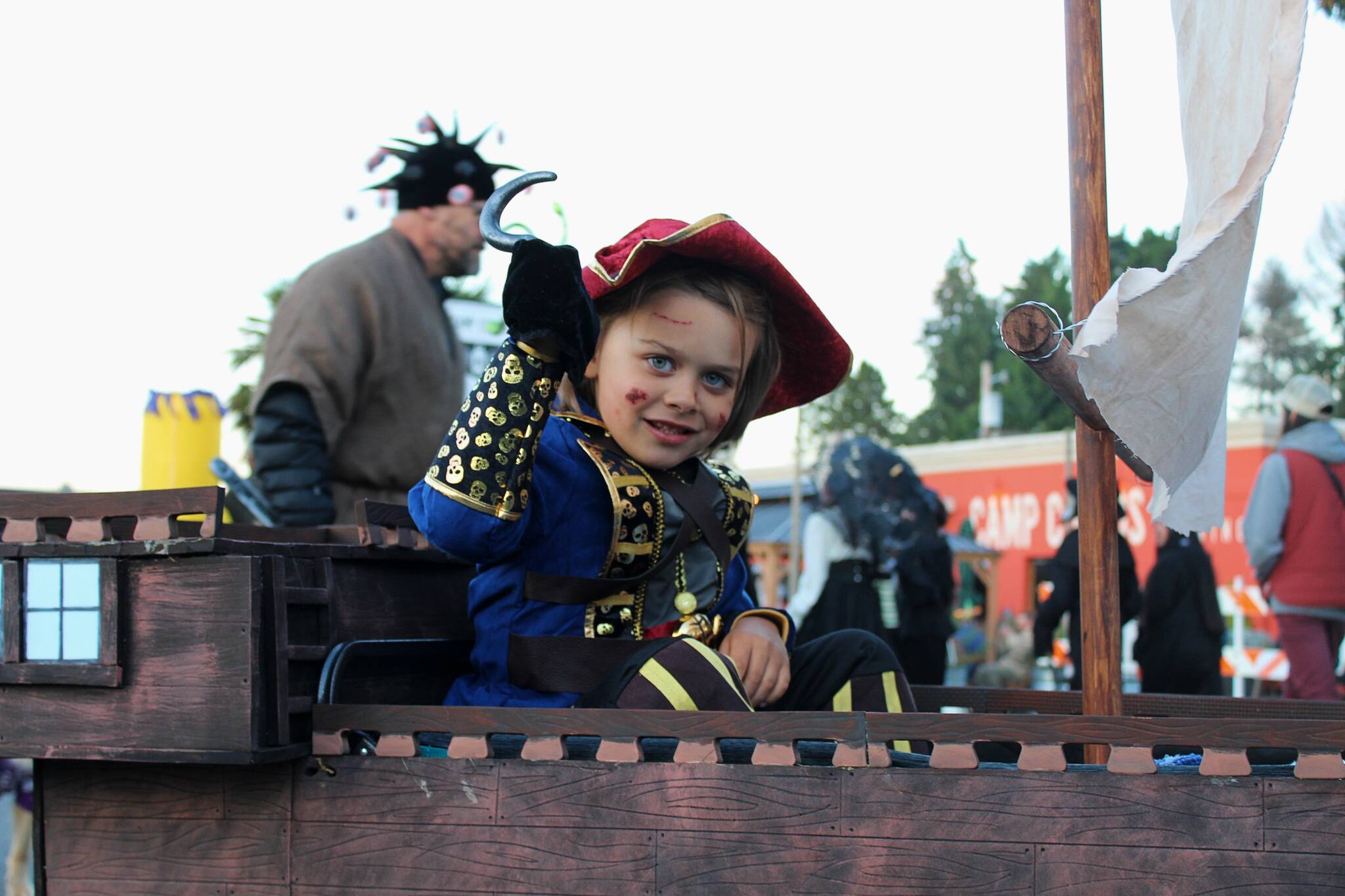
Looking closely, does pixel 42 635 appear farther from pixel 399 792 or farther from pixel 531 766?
pixel 531 766

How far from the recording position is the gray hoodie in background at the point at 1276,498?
4.84 meters

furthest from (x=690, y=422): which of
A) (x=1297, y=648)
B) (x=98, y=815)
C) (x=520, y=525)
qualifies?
(x=1297, y=648)

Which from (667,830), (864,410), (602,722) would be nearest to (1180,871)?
(667,830)

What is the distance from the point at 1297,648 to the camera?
4.79 meters

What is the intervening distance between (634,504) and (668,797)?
2.00ft

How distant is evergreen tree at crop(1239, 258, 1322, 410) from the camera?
114 feet

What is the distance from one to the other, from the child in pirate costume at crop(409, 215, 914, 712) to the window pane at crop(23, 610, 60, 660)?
0.50 m

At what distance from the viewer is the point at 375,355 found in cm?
345

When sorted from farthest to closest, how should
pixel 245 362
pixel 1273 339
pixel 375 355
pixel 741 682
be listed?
pixel 1273 339 → pixel 245 362 → pixel 375 355 → pixel 741 682

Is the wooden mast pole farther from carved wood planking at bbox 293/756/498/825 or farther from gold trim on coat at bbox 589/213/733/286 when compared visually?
carved wood planking at bbox 293/756/498/825

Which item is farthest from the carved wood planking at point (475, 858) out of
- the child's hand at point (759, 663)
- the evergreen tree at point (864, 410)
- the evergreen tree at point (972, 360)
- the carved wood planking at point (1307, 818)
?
the evergreen tree at point (864, 410)

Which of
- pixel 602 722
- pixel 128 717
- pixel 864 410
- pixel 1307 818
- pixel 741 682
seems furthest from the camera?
pixel 864 410

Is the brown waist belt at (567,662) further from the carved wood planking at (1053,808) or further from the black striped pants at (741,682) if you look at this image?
the carved wood planking at (1053,808)

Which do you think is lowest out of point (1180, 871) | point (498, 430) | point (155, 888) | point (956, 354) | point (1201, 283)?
point (155, 888)
